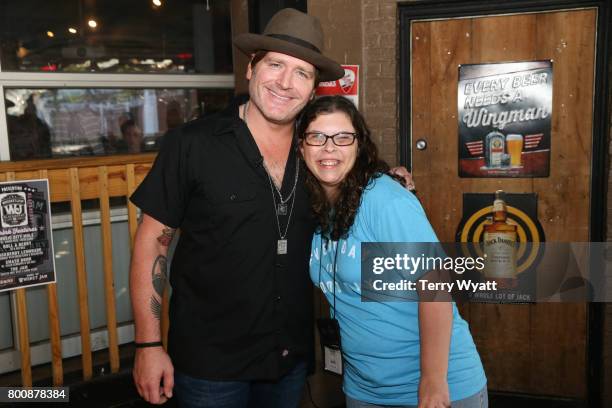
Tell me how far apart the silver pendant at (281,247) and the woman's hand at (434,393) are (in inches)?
24.3

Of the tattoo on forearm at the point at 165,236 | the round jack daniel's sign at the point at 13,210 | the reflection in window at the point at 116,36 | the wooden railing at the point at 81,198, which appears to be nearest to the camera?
the tattoo on forearm at the point at 165,236

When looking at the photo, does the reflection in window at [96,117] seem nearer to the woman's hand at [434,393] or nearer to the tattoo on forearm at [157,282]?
the tattoo on forearm at [157,282]

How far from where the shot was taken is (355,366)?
6.53ft

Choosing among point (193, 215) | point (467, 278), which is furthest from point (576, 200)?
point (193, 215)

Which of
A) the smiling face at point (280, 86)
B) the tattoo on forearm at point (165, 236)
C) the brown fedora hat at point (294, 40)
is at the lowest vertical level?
the tattoo on forearm at point (165, 236)

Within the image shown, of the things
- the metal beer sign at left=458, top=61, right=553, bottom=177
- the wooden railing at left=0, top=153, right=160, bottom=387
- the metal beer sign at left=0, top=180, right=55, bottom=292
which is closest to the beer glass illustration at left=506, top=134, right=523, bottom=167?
the metal beer sign at left=458, top=61, right=553, bottom=177

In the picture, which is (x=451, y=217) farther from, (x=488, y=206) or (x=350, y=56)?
(x=350, y=56)

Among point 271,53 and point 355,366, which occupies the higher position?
point 271,53

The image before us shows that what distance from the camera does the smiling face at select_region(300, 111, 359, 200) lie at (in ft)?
6.50

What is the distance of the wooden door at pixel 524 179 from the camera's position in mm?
3529

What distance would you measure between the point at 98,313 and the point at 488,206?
270 centimetres

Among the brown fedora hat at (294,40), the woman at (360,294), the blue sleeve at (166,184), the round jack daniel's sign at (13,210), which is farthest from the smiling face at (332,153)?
the round jack daniel's sign at (13,210)

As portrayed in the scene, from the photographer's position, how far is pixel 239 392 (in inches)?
82.4

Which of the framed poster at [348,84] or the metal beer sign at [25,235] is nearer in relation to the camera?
the metal beer sign at [25,235]
